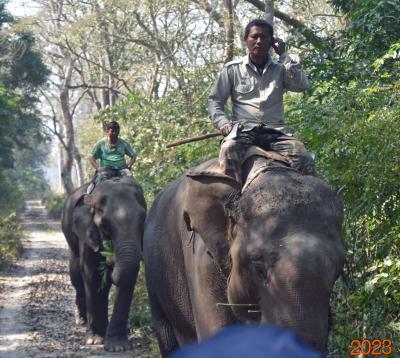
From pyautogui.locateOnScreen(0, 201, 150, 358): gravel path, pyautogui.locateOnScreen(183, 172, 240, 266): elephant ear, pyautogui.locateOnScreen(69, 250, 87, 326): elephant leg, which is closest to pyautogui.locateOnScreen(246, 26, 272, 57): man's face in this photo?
pyautogui.locateOnScreen(183, 172, 240, 266): elephant ear

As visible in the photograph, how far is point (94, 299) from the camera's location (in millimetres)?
11586

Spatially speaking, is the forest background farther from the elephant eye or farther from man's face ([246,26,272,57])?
man's face ([246,26,272,57])

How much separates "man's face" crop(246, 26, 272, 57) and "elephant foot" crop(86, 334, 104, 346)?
20.3 feet

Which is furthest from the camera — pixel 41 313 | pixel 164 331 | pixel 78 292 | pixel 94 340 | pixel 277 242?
pixel 41 313

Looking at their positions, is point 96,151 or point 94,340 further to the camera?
point 96,151

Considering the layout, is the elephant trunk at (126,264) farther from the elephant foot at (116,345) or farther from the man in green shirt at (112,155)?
the man in green shirt at (112,155)

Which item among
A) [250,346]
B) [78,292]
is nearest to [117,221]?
[78,292]

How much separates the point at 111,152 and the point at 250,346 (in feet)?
31.0

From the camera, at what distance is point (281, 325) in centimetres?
434

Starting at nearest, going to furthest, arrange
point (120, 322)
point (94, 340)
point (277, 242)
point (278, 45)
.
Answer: point (277, 242)
point (278, 45)
point (120, 322)
point (94, 340)

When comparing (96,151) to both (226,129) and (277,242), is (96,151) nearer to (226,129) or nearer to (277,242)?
(226,129)

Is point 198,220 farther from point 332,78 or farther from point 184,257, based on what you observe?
point 332,78

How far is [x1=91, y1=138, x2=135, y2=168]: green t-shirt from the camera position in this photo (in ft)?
38.0

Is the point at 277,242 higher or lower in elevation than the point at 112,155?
lower
